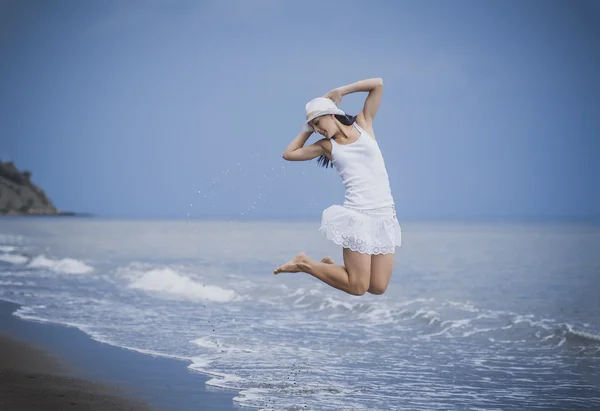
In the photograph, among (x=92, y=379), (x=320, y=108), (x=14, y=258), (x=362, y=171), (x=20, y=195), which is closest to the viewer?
(x=320, y=108)

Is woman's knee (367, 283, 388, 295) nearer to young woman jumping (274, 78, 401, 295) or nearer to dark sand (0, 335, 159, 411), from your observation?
young woman jumping (274, 78, 401, 295)

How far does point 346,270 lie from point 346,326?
21.3ft

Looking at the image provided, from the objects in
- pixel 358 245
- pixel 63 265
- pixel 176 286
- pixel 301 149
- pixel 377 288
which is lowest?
pixel 377 288

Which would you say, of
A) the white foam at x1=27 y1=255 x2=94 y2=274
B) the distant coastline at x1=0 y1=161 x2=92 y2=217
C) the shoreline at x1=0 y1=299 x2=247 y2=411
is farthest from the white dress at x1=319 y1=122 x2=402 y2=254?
the distant coastline at x1=0 y1=161 x2=92 y2=217

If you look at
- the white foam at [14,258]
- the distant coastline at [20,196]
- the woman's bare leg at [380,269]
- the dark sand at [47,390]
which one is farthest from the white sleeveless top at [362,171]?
the distant coastline at [20,196]

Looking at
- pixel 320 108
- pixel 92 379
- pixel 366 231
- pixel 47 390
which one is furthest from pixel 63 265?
pixel 320 108

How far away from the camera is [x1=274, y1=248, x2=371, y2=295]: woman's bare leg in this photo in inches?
201

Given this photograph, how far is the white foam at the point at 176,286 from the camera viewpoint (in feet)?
48.6

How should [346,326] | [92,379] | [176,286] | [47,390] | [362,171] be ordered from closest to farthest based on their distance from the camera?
[362,171]
[47,390]
[92,379]
[346,326]
[176,286]

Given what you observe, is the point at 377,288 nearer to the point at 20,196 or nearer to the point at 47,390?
the point at 47,390

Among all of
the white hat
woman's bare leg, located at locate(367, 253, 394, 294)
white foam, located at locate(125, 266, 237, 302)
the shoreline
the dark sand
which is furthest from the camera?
white foam, located at locate(125, 266, 237, 302)

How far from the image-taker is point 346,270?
513 centimetres

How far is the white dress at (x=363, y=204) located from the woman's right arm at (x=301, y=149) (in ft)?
0.34

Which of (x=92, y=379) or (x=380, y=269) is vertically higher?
(x=380, y=269)
